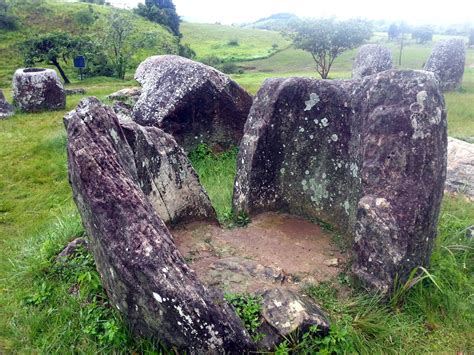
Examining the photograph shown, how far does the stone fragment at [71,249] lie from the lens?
210 inches

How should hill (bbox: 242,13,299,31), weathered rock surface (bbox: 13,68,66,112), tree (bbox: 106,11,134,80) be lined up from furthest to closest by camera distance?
hill (bbox: 242,13,299,31), tree (bbox: 106,11,134,80), weathered rock surface (bbox: 13,68,66,112)

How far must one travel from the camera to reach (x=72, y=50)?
25078 millimetres

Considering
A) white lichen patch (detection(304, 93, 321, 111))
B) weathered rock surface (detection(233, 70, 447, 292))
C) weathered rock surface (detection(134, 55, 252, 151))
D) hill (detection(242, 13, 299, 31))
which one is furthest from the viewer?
hill (detection(242, 13, 299, 31))

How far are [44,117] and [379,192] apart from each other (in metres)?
11.8

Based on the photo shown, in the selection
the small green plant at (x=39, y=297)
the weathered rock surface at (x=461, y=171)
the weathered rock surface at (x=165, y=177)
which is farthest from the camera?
the weathered rock surface at (x=461, y=171)

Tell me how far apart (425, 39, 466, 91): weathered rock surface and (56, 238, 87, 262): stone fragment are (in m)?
17.0

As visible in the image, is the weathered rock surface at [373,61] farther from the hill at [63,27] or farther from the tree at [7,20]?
the tree at [7,20]

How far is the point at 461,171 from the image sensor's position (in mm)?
7777

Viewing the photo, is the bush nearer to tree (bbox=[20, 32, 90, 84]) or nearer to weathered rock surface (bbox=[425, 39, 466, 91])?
tree (bbox=[20, 32, 90, 84])

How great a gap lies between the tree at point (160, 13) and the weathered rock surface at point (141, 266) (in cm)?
4387

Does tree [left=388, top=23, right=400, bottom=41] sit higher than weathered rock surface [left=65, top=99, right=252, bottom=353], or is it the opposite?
weathered rock surface [left=65, top=99, right=252, bottom=353]

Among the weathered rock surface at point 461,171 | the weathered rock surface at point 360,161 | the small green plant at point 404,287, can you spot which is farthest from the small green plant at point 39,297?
the weathered rock surface at point 461,171

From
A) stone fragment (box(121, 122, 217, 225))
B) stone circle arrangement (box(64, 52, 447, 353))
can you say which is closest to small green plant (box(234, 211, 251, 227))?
stone circle arrangement (box(64, 52, 447, 353))

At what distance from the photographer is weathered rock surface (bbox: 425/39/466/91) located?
18547mm
